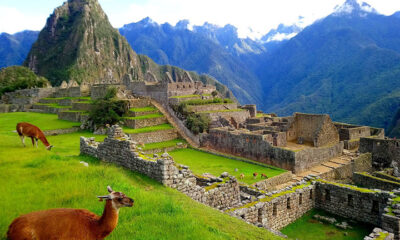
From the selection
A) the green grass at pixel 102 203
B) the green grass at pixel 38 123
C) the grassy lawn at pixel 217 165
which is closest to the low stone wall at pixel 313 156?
the grassy lawn at pixel 217 165

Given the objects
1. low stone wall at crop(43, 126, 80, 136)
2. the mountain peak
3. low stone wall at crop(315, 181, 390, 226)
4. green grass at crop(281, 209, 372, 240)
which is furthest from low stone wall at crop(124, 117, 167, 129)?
the mountain peak

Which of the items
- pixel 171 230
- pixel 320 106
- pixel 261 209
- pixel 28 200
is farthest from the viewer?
pixel 320 106

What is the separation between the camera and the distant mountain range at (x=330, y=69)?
79250 mm

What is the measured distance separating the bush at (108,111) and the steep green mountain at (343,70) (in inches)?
2162

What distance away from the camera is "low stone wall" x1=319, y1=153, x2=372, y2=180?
19547 millimetres

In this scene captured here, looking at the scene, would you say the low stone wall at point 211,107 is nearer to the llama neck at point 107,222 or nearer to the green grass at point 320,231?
the green grass at point 320,231

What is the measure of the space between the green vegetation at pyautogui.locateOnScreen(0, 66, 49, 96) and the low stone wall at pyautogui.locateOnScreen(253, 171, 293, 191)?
2546 inches

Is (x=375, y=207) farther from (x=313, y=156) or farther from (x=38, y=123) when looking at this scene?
(x=38, y=123)

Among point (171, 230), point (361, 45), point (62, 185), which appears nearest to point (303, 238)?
point (171, 230)

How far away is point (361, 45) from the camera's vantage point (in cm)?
12131

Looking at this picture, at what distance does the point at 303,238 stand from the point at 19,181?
9227 mm

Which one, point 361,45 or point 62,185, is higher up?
point 361,45

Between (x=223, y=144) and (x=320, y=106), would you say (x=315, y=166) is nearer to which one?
(x=223, y=144)

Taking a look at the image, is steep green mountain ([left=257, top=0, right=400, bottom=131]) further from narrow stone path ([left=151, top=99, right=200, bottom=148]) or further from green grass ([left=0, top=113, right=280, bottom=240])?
green grass ([left=0, top=113, right=280, bottom=240])
